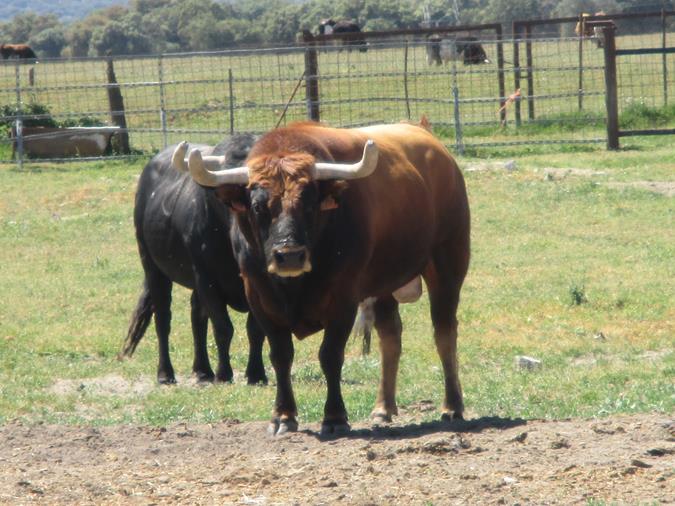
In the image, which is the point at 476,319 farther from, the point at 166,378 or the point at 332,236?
the point at 332,236

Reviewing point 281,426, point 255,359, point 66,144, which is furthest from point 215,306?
point 66,144

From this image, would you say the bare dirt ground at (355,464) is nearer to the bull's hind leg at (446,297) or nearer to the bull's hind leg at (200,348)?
the bull's hind leg at (446,297)

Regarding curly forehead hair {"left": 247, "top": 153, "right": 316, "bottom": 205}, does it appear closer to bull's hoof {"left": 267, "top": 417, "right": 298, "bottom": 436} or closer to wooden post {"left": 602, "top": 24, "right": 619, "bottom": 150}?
bull's hoof {"left": 267, "top": 417, "right": 298, "bottom": 436}

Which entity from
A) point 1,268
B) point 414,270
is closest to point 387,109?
point 1,268

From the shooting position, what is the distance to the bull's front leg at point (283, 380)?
7.42 metres

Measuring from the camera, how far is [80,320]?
40.8 ft

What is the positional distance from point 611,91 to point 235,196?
17.9 m

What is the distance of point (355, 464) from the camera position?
6.35m

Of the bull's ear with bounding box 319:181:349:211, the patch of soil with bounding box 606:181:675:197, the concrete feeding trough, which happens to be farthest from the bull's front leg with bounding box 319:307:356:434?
the concrete feeding trough

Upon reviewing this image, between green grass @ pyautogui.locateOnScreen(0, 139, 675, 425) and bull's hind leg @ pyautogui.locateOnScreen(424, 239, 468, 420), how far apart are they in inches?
16.1

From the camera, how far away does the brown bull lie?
6.96 metres

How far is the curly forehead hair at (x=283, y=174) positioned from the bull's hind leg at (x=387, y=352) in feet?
5.74

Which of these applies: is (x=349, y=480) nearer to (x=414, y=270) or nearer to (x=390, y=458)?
(x=390, y=458)

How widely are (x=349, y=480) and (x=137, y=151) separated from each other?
2005 centimetres
